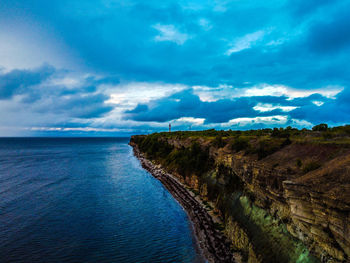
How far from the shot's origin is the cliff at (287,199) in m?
12.8

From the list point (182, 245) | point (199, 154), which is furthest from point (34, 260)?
point (199, 154)

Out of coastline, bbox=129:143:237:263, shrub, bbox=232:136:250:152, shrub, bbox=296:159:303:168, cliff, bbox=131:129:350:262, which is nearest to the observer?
cliff, bbox=131:129:350:262

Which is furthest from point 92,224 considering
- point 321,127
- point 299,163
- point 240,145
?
point 321,127

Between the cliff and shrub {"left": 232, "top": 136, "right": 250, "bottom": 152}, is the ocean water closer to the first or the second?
the cliff

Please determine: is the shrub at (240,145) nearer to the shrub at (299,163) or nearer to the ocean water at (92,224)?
the shrub at (299,163)

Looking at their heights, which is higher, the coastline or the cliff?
the cliff

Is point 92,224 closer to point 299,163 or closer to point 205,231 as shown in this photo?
point 205,231

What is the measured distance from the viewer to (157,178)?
204 ft

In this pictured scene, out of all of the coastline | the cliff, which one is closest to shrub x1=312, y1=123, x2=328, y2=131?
the cliff

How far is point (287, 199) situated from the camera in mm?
16672

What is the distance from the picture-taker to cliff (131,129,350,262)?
12789 mm

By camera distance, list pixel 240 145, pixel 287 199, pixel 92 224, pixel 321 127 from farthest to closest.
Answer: pixel 321 127 → pixel 240 145 → pixel 92 224 → pixel 287 199

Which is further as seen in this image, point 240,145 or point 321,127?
point 321,127

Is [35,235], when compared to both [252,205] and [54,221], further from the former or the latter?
[252,205]
